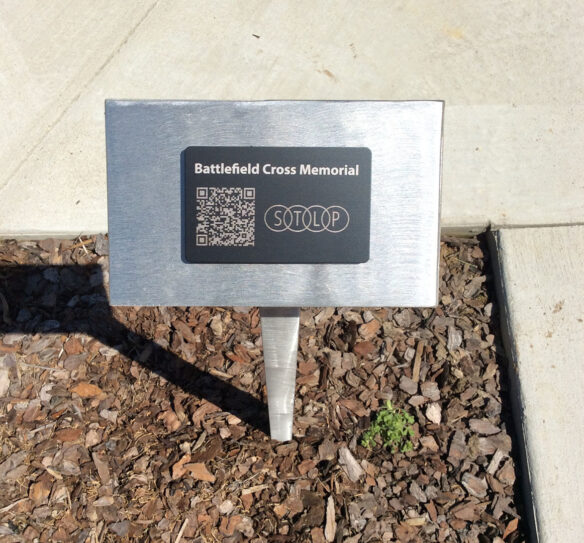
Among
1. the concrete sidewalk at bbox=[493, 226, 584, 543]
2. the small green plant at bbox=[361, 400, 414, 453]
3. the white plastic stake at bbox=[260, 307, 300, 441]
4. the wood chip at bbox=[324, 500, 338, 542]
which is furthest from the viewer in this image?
the small green plant at bbox=[361, 400, 414, 453]

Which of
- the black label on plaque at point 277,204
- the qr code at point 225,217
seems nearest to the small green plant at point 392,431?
the black label on plaque at point 277,204

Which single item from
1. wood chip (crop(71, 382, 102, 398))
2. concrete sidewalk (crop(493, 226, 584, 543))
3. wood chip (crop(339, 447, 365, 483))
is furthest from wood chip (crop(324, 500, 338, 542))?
wood chip (crop(71, 382, 102, 398))

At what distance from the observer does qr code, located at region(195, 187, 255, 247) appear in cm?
204

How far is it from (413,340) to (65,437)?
176cm

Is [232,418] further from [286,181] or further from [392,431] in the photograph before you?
[286,181]

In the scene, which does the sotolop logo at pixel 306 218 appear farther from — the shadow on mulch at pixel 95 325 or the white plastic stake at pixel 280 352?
the shadow on mulch at pixel 95 325

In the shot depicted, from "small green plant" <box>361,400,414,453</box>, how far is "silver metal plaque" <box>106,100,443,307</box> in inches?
39.5

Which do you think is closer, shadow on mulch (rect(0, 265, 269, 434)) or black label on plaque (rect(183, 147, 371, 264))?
black label on plaque (rect(183, 147, 371, 264))

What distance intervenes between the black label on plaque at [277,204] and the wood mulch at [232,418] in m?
1.15

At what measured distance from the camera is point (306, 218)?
2.06 metres

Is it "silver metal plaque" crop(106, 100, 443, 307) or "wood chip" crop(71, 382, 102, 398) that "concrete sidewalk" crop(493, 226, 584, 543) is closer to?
"silver metal plaque" crop(106, 100, 443, 307)

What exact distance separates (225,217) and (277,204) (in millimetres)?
178

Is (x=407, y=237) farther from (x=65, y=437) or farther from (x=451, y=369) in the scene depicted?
(x=65, y=437)

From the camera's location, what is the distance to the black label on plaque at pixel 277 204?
2.04 meters
